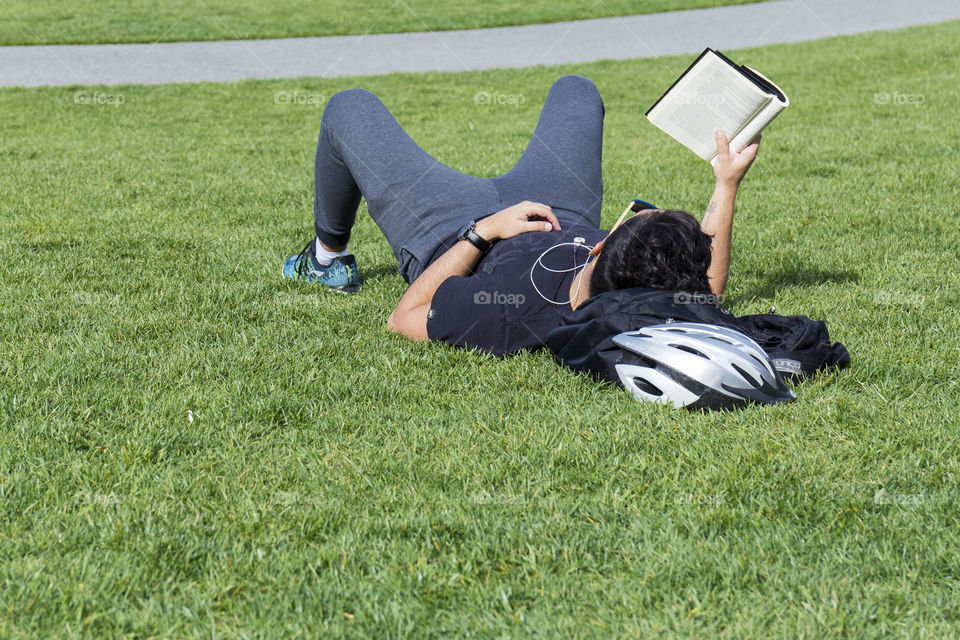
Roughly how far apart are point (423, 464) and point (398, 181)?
169cm

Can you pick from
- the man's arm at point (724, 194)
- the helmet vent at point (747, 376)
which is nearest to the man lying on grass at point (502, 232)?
the man's arm at point (724, 194)

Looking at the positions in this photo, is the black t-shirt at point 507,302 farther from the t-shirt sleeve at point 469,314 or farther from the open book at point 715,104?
the open book at point 715,104

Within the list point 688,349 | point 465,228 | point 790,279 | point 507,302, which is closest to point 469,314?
point 507,302

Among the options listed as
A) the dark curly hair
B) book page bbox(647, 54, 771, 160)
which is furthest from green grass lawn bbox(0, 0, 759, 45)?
the dark curly hair

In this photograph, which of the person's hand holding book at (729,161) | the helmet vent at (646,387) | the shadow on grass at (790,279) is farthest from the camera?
the shadow on grass at (790,279)

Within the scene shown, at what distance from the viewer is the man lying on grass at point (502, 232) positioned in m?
3.27

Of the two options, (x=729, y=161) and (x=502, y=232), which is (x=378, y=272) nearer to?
(x=502, y=232)

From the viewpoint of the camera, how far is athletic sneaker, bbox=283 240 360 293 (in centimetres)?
460

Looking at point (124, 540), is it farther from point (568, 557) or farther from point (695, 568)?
→ point (695, 568)

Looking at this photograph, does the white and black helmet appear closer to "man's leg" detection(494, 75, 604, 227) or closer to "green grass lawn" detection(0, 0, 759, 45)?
"man's leg" detection(494, 75, 604, 227)

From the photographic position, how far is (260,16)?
19.0 metres

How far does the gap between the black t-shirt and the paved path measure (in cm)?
1087

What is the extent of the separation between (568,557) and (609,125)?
8.14 m

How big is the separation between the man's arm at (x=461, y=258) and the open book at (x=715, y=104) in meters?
0.63
